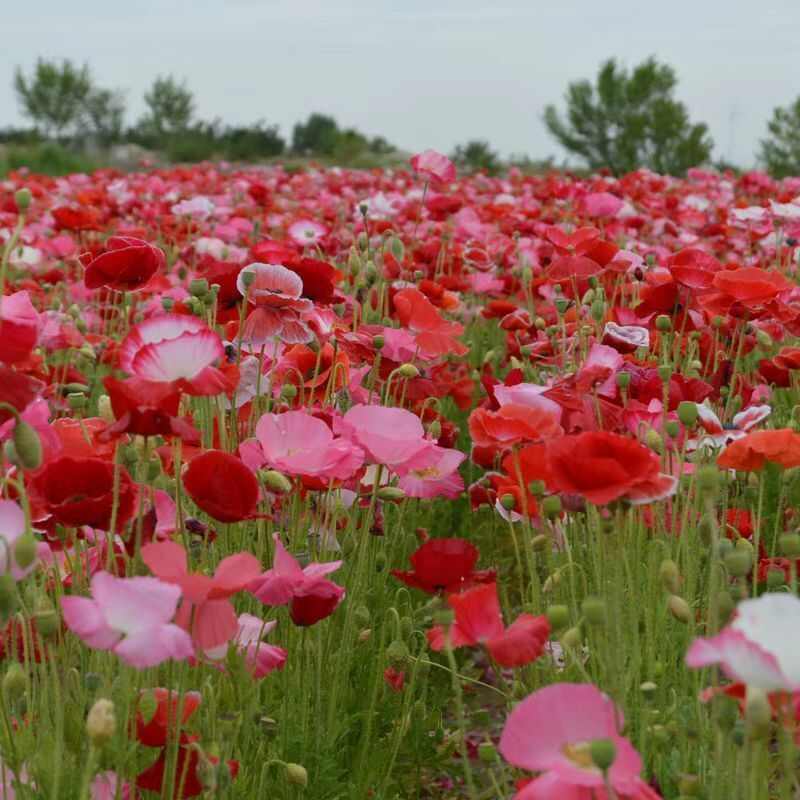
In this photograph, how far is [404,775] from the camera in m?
2.07

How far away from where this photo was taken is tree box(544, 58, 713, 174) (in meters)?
17.3

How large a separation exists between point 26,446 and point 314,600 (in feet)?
1.51

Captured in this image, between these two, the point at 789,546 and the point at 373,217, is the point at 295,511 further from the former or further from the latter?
the point at 373,217

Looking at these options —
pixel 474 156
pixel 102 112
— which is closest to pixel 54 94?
pixel 102 112

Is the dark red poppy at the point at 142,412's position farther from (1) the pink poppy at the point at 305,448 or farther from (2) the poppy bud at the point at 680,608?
Answer: (2) the poppy bud at the point at 680,608

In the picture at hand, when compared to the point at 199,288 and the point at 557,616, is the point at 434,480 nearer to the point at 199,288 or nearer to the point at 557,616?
the point at 199,288

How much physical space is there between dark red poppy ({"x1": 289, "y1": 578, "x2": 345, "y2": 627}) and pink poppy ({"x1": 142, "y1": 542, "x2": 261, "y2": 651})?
171 millimetres

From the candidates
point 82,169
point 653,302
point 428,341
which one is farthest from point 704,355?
point 82,169

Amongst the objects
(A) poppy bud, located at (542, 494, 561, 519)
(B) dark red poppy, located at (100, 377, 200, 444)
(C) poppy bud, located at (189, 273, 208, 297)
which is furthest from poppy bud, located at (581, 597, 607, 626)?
(C) poppy bud, located at (189, 273, 208, 297)

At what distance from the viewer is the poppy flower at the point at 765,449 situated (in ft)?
4.66

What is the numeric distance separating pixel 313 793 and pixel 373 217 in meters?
3.70

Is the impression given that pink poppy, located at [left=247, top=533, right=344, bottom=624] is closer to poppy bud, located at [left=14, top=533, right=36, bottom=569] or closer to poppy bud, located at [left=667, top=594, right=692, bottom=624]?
poppy bud, located at [left=14, top=533, right=36, bottom=569]

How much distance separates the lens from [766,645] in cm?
87

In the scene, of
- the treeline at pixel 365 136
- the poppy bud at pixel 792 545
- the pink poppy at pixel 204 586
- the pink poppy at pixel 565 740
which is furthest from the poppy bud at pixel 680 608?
the treeline at pixel 365 136
